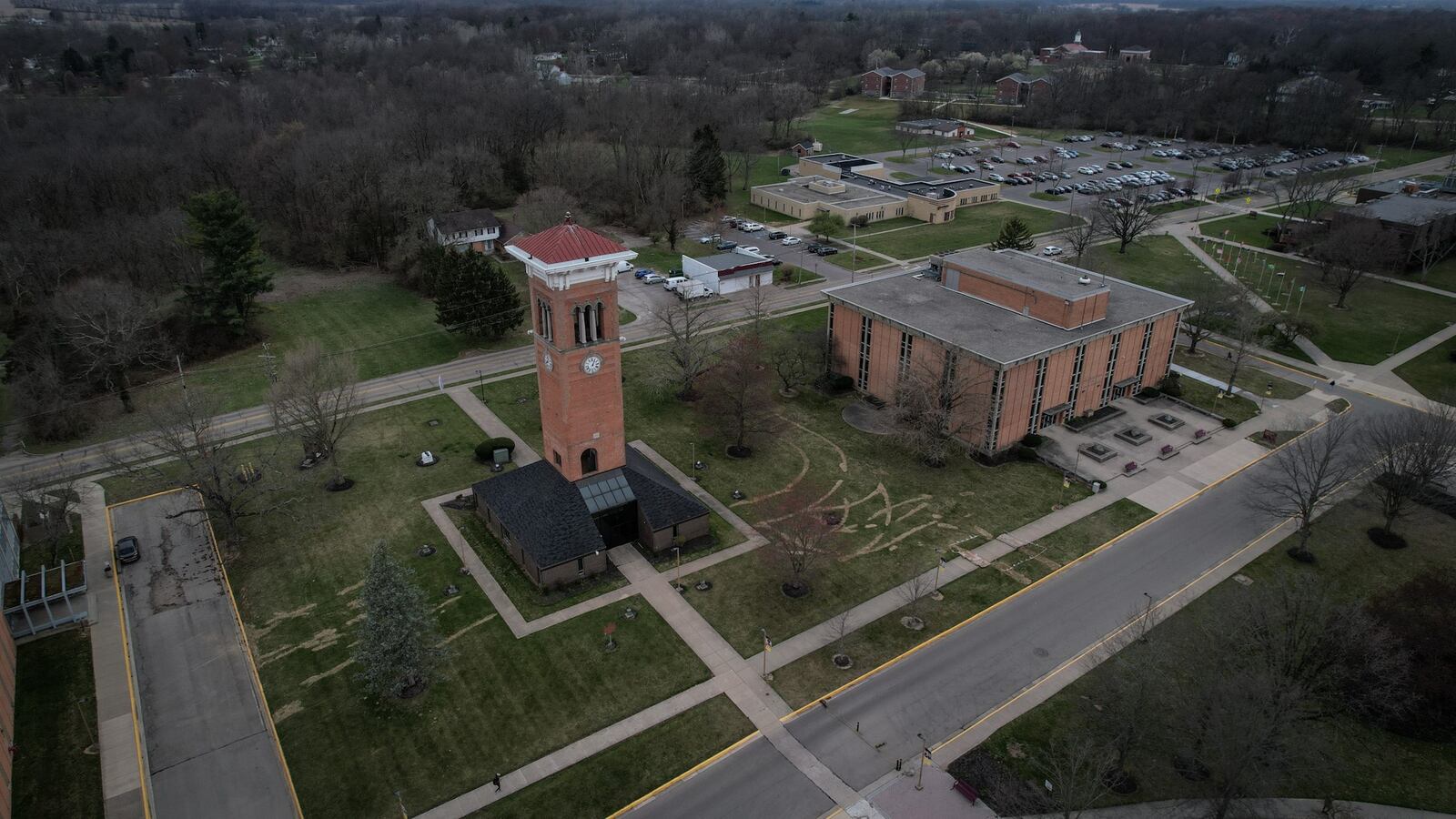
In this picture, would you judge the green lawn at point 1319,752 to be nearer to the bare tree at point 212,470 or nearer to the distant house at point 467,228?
the bare tree at point 212,470

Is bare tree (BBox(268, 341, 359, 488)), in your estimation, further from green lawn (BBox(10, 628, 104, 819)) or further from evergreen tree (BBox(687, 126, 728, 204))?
evergreen tree (BBox(687, 126, 728, 204))

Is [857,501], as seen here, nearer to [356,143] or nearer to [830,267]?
[830,267]

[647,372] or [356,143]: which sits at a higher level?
[356,143]

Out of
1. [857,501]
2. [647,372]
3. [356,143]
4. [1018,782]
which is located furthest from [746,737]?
[356,143]

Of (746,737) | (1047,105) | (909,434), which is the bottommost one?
(746,737)

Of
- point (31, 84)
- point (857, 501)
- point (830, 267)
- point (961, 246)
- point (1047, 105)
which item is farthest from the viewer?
point (1047, 105)

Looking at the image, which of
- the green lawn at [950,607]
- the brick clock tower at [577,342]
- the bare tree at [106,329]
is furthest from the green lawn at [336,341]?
the green lawn at [950,607]

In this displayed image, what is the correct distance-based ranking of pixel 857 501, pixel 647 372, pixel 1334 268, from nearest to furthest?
1. pixel 857 501
2. pixel 647 372
3. pixel 1334 268
